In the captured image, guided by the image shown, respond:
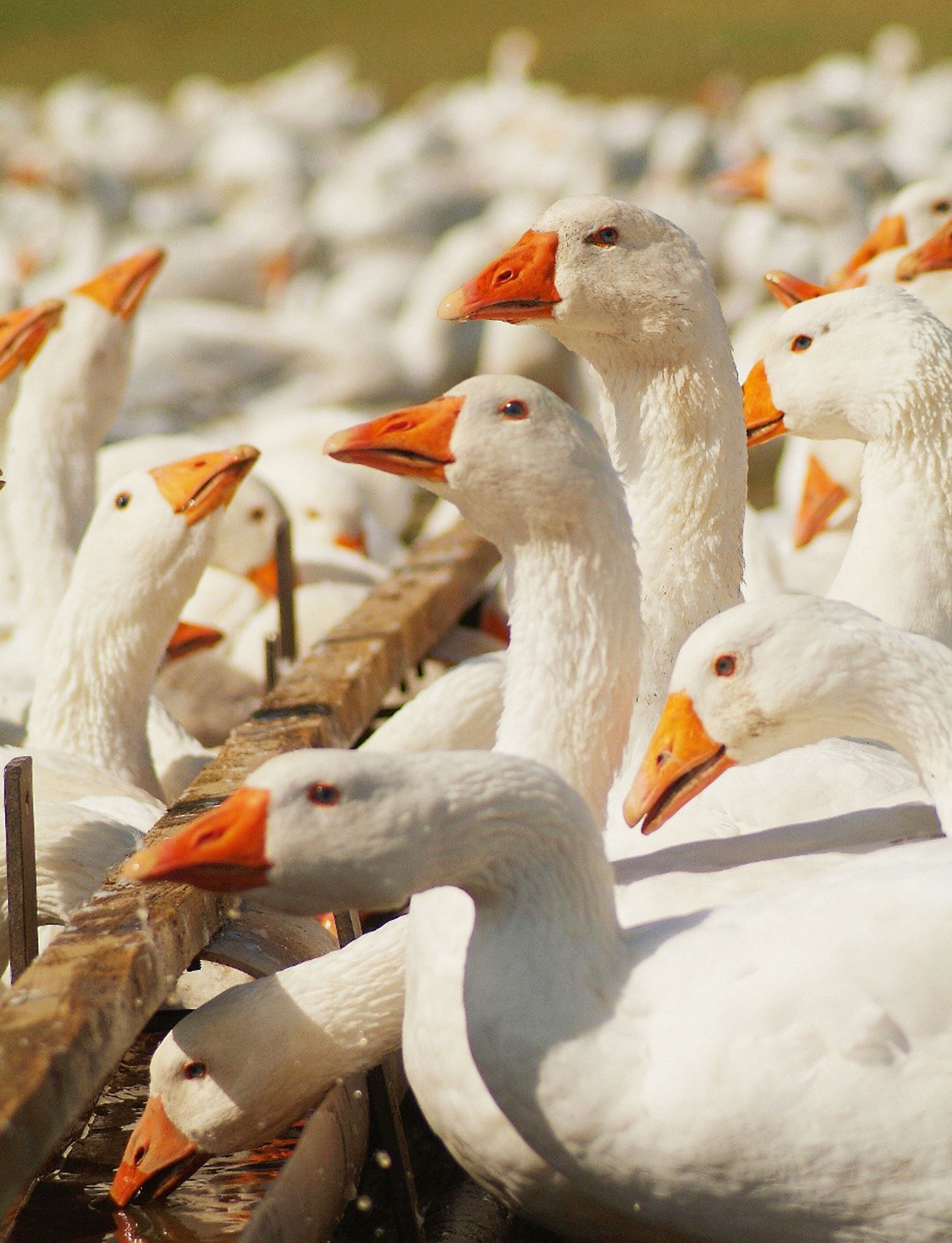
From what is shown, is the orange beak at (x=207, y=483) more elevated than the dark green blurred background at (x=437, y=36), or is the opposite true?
the orange beak at (x=207, y=483)

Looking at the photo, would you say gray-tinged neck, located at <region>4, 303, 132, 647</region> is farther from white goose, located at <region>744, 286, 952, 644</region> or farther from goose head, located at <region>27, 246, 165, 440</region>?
white goose, located at <region>744, 286, 952, 644</region>

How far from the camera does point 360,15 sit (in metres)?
42.7

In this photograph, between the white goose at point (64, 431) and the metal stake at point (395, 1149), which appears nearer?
the metal stake at point (395, 1149)

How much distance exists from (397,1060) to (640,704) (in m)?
1.00

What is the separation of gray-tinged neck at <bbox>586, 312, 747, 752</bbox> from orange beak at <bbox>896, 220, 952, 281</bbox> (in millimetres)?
2351

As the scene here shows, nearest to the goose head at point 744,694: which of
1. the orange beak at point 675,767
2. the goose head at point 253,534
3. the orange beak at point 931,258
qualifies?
the orange beak at point 675,767

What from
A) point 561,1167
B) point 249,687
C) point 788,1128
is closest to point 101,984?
point 561,1167

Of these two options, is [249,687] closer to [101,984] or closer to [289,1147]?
[289,1147]

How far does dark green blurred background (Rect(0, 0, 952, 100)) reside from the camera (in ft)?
117

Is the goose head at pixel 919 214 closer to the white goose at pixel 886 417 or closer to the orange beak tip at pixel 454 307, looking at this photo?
the white goose at pixel 886 417

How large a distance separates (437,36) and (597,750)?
39.5 meters

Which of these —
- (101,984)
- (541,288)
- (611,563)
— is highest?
(541,288)

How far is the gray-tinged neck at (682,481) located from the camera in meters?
4.36

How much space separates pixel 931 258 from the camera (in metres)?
6.50
